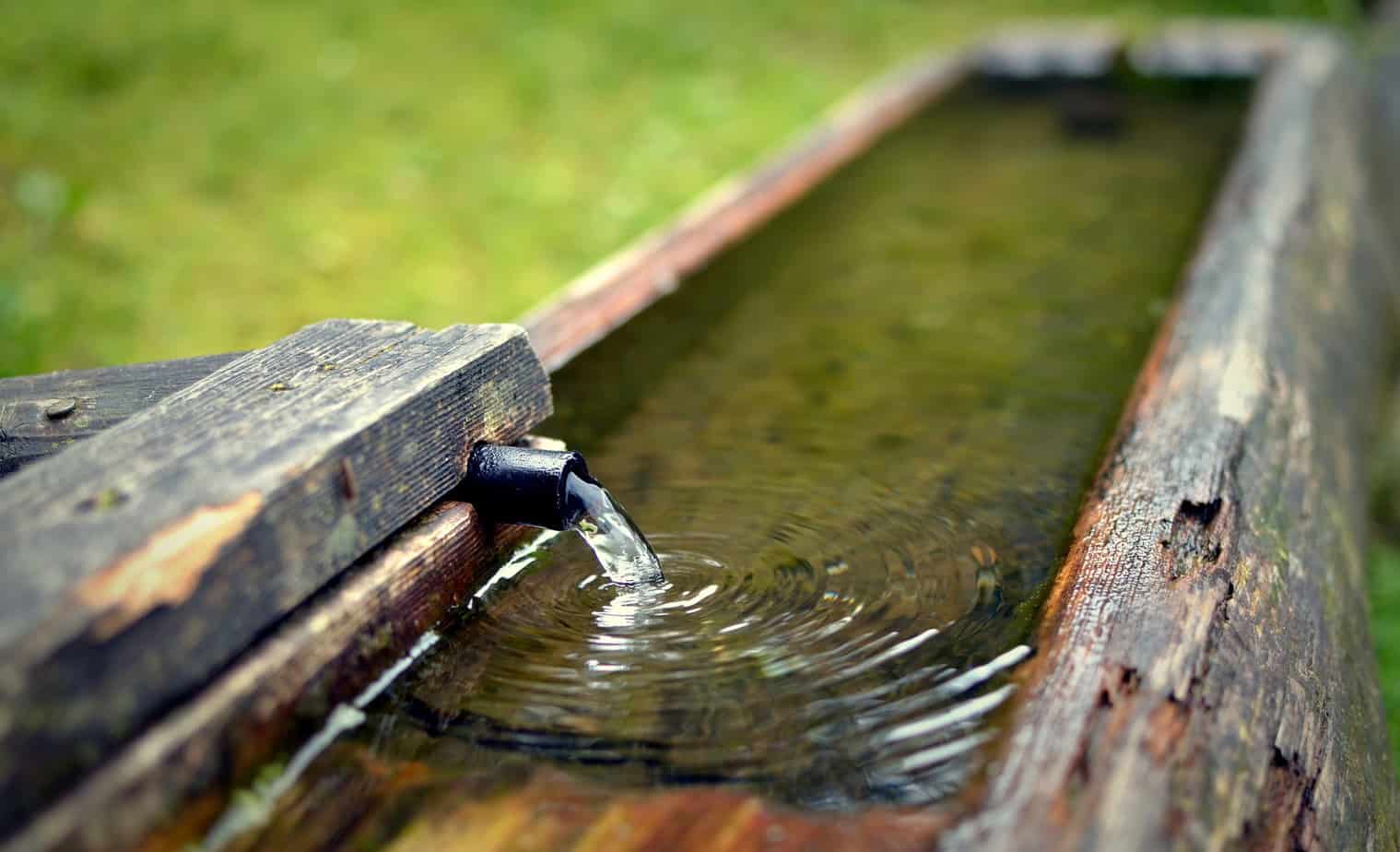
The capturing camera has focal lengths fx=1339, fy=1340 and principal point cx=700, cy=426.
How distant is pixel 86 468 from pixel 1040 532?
53.6 inches

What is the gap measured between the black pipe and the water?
0.07 metres

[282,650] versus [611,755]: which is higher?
[282,650]

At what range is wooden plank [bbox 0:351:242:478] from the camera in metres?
1.78

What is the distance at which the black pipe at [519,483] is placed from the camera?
5.90ft

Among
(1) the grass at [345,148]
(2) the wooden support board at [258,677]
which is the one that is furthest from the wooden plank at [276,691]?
(1) the grass at [345,148]

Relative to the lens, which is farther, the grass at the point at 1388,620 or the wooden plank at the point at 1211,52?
the wooden plank at the point at 1211,52

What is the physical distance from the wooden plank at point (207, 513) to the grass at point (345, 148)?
221cm

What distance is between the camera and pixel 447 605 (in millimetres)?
1787

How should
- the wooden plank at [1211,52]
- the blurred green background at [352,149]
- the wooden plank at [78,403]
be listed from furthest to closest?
the wooden plank at [1211,52] < the blurred green background at [352,149] < the wooden plank at [78,403]

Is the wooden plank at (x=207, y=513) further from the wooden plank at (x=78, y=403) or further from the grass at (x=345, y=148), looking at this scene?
the grass at (x=345, y=148)

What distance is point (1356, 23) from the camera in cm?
890

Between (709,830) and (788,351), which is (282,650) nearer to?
(709,830)

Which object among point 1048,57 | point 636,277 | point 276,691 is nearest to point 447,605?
point 276,691

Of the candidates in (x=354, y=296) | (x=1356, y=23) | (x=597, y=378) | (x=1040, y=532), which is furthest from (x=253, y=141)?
(x=1356, y=23)
